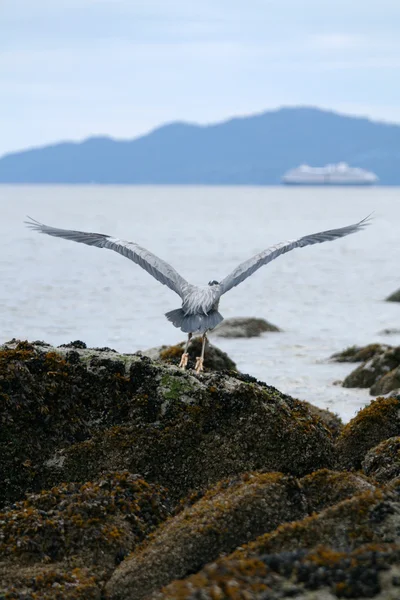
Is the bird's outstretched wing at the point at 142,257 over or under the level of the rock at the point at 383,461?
over

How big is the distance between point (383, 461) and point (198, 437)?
136 cm

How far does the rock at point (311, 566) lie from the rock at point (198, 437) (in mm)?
1774

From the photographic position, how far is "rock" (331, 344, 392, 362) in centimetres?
1736

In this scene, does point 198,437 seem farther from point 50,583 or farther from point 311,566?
point 311,566

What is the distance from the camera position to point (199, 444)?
6.65 meters

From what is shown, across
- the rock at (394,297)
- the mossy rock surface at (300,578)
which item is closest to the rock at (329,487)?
the mossy rock surface at (300,578)

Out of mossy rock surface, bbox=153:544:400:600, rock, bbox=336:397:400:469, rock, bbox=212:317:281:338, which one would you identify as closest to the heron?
rock, bbox=336:397:400:469

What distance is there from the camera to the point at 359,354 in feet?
57.9

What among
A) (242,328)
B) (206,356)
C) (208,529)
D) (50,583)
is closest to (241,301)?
(242,328)

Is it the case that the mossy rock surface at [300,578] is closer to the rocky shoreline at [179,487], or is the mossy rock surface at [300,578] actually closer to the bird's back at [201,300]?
the rocky shoreline at [179,487]

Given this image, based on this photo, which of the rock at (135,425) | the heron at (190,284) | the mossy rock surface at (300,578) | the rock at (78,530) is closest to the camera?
the mossy rock surface at (300,578)

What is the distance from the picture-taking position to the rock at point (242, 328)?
2098 centimetres

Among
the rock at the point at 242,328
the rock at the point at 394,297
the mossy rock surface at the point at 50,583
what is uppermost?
the rock at the point at 394,297

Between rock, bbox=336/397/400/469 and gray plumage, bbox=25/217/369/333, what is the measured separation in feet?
5.25
